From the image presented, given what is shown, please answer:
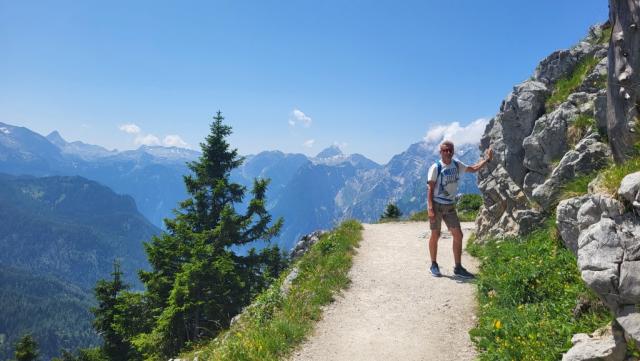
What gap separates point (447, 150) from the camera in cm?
1108

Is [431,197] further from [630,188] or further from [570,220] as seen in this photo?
[630,188]

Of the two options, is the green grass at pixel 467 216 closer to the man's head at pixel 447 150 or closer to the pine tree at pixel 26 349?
the man's head at pixel 447 150

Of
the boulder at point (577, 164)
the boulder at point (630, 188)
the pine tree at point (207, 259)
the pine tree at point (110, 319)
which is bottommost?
the pine tree at point (110, 319)

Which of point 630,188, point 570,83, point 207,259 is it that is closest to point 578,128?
point 570,83

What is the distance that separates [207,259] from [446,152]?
12.8 meters

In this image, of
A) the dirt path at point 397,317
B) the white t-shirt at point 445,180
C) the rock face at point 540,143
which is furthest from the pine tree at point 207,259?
the rock face at point 540,143

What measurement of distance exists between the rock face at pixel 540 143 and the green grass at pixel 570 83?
0.08 metres

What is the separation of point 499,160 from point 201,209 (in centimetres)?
1837

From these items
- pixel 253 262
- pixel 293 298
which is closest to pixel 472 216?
pixel 253 262

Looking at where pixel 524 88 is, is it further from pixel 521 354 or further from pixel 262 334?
pixel 262 334

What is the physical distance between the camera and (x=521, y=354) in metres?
6.40

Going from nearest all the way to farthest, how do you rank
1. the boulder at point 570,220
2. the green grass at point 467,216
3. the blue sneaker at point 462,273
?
the boulder at point 570,220
the blue sneaker at point 462,273
the green grass at point 467,216

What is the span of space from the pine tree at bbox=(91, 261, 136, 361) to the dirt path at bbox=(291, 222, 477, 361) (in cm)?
2139

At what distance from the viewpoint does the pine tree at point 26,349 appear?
3684 cm
